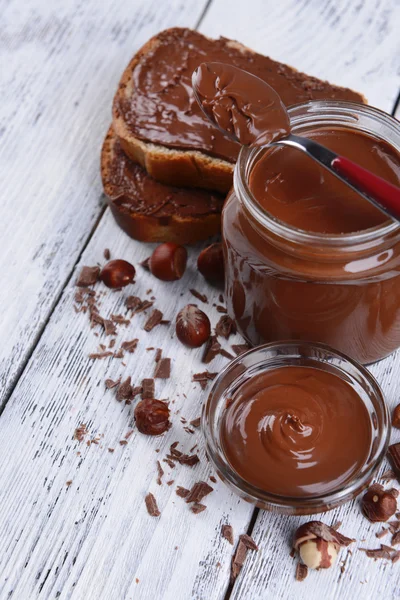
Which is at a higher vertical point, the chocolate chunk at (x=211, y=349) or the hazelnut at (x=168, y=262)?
the hazelnut at (x=168, y=262)

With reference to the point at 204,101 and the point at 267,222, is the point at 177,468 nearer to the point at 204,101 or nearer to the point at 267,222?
the point at 267,222

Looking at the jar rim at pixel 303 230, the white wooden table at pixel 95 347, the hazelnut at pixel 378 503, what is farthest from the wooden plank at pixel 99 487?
the jar rim at pixel 303 230

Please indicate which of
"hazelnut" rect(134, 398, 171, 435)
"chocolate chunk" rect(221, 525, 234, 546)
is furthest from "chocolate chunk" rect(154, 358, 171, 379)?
"chocolate chunk" rect(221, 525, 234, 546)

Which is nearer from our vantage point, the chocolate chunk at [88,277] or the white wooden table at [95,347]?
the white wooden table at [95,347]

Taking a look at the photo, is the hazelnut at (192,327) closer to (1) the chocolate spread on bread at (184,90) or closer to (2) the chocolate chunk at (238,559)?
(1) the chocolate spread on bread at (184,90)

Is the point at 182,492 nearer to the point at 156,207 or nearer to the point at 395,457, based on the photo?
the point at 395,457

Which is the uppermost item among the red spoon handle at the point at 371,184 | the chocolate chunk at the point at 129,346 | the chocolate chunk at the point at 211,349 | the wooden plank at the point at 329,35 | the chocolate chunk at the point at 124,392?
the red spoon handle at the point at 371,184

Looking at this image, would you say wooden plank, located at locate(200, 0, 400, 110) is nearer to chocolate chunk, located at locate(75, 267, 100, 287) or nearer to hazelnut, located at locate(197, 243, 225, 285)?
hazelnut, located at locate(197, 243, 225, 285)

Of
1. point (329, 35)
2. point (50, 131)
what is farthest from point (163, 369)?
point (329, 35)
